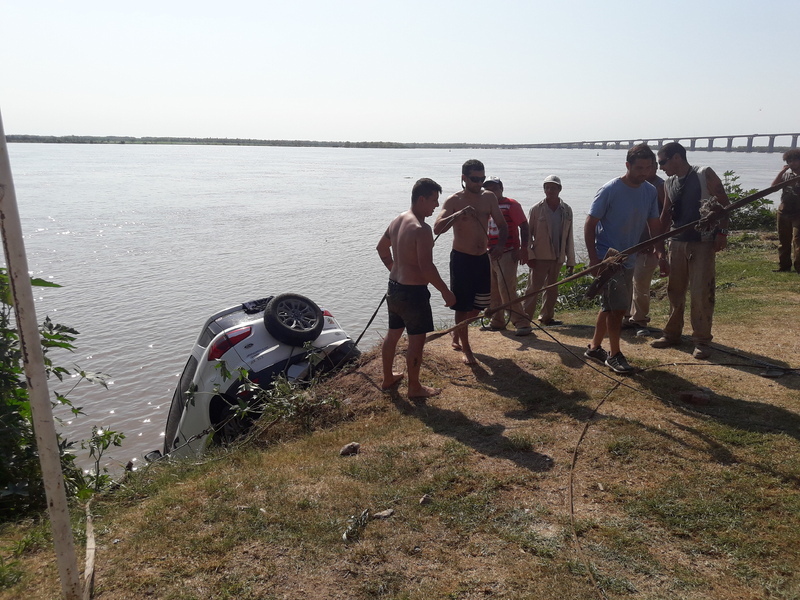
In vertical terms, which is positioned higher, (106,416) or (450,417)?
(450,417)

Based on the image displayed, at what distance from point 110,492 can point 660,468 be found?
3836 millimetres

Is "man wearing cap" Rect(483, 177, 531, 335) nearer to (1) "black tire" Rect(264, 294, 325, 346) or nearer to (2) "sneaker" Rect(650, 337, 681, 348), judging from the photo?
(2) "sneaker" Rect(650, 337, 681, 348)

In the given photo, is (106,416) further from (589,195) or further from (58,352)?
(589,195)

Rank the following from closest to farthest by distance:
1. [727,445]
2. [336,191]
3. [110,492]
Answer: [727,445]
[110,492]
[336,191]

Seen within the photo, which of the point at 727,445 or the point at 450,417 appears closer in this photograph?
the point at 727,445

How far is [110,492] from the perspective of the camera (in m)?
4.54

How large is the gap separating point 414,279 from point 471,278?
1023mm

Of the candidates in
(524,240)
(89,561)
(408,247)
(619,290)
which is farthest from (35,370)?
(524,240)

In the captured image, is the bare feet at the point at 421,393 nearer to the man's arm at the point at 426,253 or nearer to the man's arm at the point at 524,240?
the man's arm at the point at 426,253

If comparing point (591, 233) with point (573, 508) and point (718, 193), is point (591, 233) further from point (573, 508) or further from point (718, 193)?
point (573, 508)

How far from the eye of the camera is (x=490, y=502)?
3.70m

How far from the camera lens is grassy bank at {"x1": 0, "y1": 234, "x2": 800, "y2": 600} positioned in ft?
9.84

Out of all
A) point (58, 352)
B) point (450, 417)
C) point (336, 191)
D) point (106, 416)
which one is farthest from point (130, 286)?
point (336, 191)

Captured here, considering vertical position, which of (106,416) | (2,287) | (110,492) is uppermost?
(2,287)
